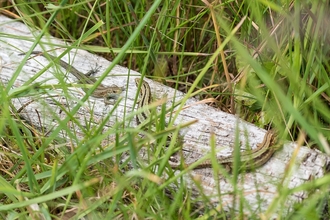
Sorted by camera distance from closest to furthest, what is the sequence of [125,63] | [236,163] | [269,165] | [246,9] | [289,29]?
[236,163] → [269,165] → [289,29] → [246,9] → [125,63]

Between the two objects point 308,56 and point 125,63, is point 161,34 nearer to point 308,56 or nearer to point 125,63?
point 125,63

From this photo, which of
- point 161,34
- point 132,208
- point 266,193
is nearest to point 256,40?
point 161,34

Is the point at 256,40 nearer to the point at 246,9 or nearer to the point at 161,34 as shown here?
the point at 246,9

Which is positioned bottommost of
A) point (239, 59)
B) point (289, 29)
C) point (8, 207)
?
point (8, 207)

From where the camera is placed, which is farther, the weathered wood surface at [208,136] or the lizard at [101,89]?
the lizard at [101,89]

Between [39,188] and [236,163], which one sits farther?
[39,188]

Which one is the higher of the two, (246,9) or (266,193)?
(246,9)

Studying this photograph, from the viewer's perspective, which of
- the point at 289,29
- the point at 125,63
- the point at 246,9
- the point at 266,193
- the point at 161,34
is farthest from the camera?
the point at 125,63

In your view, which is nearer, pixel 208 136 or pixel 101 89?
pixel 208 136

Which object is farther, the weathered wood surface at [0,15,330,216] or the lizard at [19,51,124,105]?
the lizard at [19,51,124,105]
